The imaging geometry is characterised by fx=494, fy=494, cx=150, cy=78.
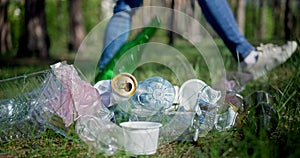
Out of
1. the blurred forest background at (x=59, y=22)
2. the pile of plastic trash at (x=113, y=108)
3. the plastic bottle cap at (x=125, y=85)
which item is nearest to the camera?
the pile of plastic trash at (x=113, y=108)

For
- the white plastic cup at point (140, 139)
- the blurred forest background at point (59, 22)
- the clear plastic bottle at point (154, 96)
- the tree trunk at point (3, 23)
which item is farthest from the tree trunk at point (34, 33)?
the white plastic cup at point (140, 139)

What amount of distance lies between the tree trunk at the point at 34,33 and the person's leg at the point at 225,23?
3518 millimetres

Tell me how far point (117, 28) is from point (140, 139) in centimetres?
115

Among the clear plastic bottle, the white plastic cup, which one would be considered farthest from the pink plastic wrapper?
the white plastic cup

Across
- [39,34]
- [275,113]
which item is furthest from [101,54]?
[39,34]

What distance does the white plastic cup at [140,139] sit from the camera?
136 cm

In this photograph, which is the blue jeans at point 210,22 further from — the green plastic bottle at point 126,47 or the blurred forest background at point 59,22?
the blurred forest background at point 59,22

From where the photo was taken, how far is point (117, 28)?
242 cm

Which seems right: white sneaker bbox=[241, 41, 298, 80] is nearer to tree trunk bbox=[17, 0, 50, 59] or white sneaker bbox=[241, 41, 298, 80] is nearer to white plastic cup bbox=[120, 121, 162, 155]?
white plastic cup bbox=[120, 121, 162, 155]

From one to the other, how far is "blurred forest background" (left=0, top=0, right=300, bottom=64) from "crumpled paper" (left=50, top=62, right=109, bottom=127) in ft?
4.61

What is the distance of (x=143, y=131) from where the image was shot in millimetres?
1354

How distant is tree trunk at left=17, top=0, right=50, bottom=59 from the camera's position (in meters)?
5.59

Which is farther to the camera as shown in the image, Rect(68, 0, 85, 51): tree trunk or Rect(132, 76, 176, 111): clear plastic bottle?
Rect(68, 0, 85, 51): tree trunk

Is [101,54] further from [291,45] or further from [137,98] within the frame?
[291,45]
